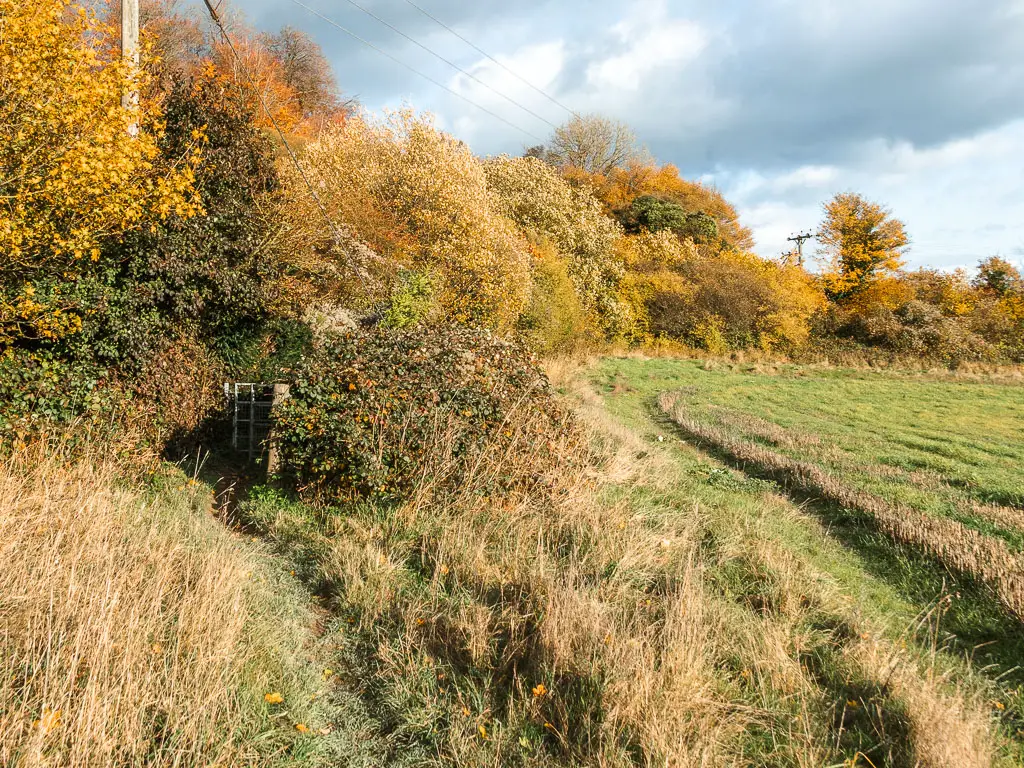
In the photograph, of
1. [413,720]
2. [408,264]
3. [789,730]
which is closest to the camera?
[789,730]

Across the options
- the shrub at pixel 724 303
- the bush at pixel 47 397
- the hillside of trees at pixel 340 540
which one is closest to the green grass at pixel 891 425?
the hillside of trees at pixel 340 540

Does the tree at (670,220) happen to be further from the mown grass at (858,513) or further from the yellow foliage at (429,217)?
the yellow foliage at (429,217)

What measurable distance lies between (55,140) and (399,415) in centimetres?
500

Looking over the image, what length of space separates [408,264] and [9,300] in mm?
11631

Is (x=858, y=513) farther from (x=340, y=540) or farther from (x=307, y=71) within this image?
(x=307, y=71)

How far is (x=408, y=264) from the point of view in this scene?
1814cm

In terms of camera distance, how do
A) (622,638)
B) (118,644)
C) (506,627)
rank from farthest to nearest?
1. (506,627)
2. (622,638)
3. (118,644)

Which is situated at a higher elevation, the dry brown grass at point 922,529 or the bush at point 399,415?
the bush at point 399,415

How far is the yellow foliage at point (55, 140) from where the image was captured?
6223mm

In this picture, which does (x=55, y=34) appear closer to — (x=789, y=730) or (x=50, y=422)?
(x=50, y=422)

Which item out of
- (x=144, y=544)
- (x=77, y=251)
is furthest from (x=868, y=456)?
(x=77, y=251)

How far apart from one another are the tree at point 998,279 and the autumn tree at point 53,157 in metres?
44.5

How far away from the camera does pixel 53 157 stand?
626 centimetres

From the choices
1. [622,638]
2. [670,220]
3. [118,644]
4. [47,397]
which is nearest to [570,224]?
[670,220]
